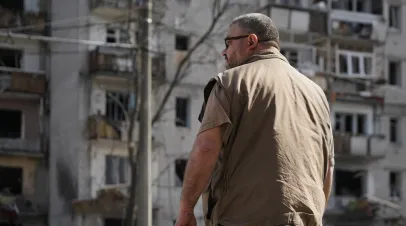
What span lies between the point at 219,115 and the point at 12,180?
32183 millimetres

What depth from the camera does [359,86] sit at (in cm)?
4122

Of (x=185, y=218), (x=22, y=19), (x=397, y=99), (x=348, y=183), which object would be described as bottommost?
(x=348, y=183)

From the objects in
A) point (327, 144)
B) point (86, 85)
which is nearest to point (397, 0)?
point (86, 85)

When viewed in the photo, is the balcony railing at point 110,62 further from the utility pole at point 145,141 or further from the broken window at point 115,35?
the utility pole at point 145,141

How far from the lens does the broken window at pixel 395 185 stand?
4175cm

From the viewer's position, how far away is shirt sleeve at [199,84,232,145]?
4.06m

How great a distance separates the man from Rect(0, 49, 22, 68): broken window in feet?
106

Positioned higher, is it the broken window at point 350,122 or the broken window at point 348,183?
the broken window at point 350,122

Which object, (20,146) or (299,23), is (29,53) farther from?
(299,23)

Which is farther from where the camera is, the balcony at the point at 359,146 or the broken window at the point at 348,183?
the broken window at the point at 348,183

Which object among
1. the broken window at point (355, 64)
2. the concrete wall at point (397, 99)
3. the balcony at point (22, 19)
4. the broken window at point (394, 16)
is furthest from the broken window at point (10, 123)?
the broken window at point (394, 16)

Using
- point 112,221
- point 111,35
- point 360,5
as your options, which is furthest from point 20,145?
point 360,5

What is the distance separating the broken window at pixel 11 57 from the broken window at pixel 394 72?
1801 centimetres

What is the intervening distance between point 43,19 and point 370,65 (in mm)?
15588
